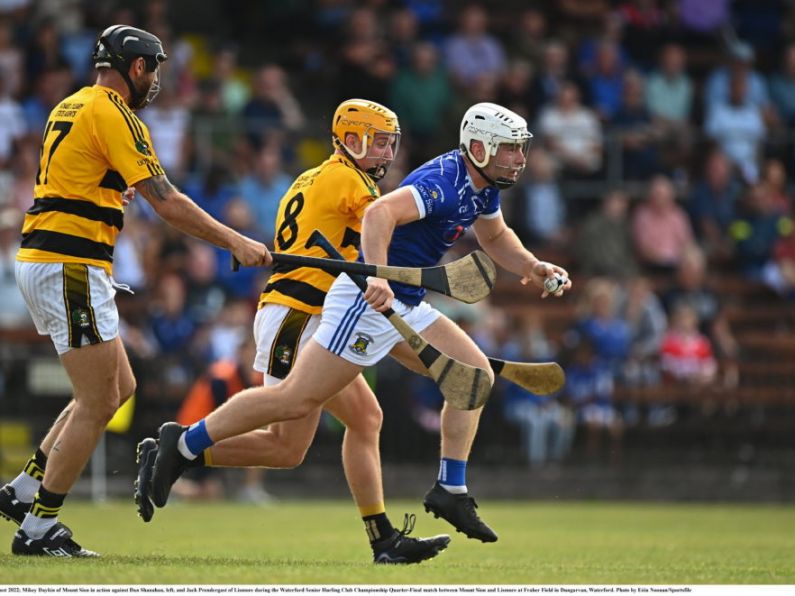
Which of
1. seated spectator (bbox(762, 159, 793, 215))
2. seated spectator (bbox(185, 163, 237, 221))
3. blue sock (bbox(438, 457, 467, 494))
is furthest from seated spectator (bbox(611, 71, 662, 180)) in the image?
blue sock (bbox(438, 457, 467, 494))

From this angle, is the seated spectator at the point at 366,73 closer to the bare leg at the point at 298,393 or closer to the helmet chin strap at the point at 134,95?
the helmet chin strap at the point at 134,95

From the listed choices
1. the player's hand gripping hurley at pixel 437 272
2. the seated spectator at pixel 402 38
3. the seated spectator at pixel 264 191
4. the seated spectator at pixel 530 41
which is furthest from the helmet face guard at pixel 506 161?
the seated spectator at pixel 530 41

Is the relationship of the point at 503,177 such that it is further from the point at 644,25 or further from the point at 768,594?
the point at 644,25

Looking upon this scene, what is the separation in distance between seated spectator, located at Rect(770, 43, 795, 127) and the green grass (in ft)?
21.2

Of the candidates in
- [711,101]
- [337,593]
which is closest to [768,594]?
[337,593]

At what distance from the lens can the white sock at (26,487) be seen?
8.52 meters

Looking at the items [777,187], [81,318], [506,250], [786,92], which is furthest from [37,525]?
[786,92]

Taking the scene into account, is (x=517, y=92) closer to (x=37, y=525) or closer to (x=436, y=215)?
(x=436, y=215)

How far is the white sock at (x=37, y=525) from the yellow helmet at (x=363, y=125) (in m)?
2.58

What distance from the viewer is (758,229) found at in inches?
749

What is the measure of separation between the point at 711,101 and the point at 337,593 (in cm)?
1477

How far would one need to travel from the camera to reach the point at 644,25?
A: 21234mm

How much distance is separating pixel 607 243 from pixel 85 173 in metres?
11.0

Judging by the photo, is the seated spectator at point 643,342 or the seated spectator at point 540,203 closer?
the seated spectator at point 643,342
